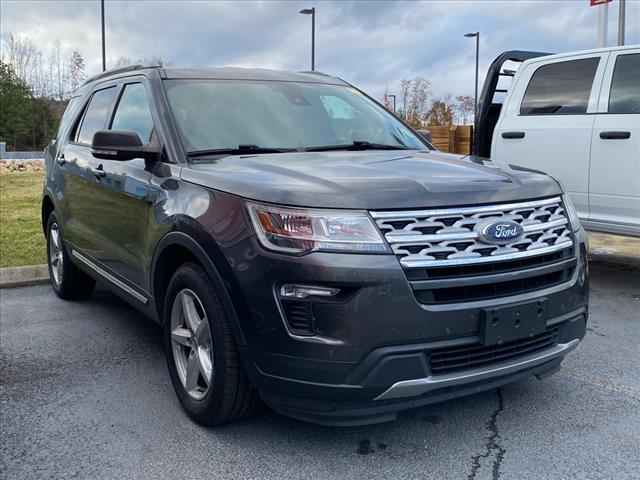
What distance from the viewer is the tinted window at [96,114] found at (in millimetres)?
4734

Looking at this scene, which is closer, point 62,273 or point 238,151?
point 238,151

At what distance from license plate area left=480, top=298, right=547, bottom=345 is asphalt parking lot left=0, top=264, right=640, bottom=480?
548 millimetres

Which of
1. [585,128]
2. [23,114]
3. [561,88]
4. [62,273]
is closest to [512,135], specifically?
[561,88]

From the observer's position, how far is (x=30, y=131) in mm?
38844

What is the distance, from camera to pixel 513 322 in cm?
273

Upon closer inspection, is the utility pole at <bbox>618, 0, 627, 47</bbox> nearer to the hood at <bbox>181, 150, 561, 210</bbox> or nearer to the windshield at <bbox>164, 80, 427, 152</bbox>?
the windshield at <bbox>164, 80, 427, 152</bbox>

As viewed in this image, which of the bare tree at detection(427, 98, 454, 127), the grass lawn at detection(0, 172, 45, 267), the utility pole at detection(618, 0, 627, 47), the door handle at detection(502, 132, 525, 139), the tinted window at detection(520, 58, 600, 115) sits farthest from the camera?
the bare tree at detection(427, 98, 454, 127)

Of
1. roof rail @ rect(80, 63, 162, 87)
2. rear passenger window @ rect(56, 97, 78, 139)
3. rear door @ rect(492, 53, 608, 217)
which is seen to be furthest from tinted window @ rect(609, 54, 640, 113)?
rear passenger window @ rect(56, 97, 78, 139)

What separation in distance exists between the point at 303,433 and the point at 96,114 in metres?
3.06

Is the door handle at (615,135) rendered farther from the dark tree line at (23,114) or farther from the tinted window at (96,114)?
the dark tree line at (23,114)

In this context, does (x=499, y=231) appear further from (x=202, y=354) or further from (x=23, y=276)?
(x=23, y=276)

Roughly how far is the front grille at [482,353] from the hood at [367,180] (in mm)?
591

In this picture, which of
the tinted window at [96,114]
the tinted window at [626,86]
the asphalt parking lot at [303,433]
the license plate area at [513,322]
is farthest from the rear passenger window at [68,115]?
the tinted window at [626,86]

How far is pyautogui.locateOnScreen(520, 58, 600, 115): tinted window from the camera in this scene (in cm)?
573
